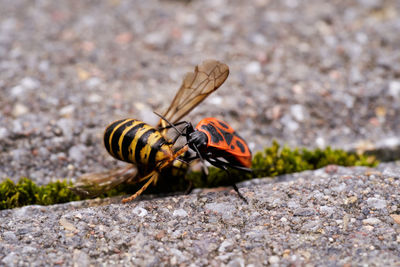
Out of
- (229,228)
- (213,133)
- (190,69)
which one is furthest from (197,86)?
(190,69)

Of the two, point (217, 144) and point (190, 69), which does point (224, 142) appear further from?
point (190, 69)

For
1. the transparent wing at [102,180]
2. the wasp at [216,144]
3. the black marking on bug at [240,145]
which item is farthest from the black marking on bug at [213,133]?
the transparent wing at [102,180]

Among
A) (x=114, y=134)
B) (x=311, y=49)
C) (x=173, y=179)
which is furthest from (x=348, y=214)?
(x=311, y=49)

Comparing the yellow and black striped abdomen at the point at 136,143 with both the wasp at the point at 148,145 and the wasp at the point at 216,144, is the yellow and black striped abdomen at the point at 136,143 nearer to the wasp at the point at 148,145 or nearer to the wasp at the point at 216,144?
the wasp at the point at 148,145

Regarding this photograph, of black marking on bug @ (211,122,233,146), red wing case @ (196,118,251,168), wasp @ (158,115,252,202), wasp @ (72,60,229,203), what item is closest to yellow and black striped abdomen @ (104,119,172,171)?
wasp @ (72,60,229,203)

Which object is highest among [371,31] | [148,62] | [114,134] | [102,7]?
[102,7]

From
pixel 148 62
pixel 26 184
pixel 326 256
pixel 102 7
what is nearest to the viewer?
pixel 326 256

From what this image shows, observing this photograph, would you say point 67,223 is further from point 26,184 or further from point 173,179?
point 173,179

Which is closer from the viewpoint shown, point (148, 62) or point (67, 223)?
point (67, 223)
